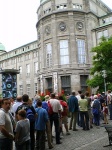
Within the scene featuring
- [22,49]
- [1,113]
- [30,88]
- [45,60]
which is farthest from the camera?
[22,49]

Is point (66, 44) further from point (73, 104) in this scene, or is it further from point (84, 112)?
point (73, 104)

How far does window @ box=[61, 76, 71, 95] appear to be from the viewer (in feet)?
119

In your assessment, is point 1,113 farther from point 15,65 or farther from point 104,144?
point 15,65

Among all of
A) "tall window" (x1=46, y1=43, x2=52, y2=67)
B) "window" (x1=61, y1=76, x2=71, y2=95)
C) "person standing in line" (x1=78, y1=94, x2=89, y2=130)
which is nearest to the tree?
"window" (x1=61, y1=76, x2=71, y2=95)

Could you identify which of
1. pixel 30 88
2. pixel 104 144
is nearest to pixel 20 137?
pixel 104 144

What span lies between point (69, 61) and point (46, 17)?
9.40m

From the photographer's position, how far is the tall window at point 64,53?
36831 millimetres

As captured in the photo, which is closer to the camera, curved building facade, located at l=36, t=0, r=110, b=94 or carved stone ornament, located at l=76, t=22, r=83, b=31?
curved building facade, located at l=36, t=0, r=110, b=94

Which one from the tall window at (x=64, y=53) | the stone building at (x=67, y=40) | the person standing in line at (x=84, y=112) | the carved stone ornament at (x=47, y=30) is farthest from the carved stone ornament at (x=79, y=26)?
the person standing in line at (x=84, y=112)

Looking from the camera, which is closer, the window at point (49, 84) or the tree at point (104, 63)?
the tree at point (104, 63)

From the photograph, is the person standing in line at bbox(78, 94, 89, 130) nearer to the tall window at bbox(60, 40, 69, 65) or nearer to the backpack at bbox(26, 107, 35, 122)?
the backpack at bbox(26, 107, 35, 122)

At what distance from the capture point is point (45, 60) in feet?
127

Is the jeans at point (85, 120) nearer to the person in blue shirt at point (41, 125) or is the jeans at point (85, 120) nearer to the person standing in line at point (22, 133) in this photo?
the person in blue shirt at point (41, 125)

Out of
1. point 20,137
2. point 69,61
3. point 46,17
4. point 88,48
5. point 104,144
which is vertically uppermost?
point 46,17
